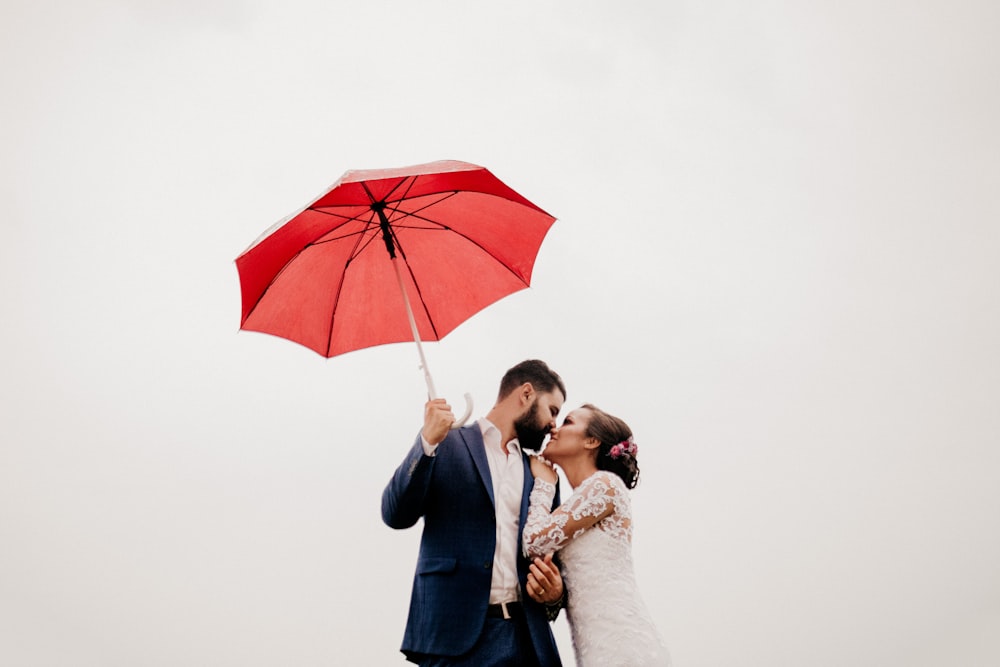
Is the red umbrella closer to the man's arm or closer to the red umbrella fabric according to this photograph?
the red umbrella fabric

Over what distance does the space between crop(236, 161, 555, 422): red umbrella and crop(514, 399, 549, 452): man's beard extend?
1.92 feet

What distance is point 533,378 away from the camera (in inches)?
177

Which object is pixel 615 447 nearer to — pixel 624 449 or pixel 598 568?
pixel 624 449

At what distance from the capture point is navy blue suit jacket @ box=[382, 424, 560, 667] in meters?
3.71

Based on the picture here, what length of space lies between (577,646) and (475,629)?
58 centimetres

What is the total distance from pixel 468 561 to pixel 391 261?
5.00 ft

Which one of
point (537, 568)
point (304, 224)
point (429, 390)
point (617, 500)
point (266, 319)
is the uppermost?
point (304, 224)

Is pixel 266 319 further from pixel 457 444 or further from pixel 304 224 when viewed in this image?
pixel 457 444

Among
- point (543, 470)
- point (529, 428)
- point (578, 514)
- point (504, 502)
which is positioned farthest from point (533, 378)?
point (578, 514)

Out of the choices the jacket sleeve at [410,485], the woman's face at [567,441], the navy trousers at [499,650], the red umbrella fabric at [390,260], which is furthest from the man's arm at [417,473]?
the woman's face at [567,441]

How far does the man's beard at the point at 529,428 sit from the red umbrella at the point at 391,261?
23.0 inches

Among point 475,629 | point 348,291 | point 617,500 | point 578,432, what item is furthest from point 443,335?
point 475,629

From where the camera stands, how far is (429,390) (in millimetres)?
3820

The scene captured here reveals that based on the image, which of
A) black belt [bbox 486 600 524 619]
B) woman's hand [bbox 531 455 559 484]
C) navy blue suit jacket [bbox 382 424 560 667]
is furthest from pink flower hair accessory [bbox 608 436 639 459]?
black belt [bbox 486 600 524 619]
